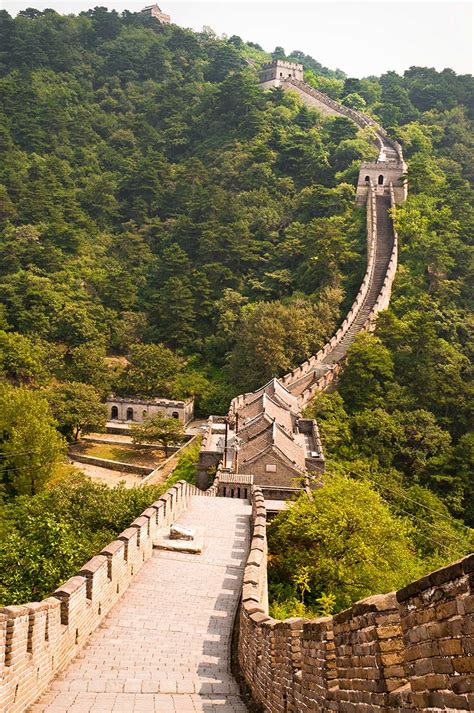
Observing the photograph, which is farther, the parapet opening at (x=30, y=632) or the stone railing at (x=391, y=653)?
the parapet opening at (x=30, y=632)

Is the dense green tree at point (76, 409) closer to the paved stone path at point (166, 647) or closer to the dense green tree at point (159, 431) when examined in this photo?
the dense green tree at point (159, 431)

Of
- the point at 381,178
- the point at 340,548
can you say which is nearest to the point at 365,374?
the point at 340,548

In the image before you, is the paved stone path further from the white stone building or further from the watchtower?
the watchtower

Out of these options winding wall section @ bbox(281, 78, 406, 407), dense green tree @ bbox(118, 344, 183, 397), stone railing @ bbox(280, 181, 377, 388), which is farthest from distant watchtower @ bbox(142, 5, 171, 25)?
dense green tree @ bbox(118, 344, 183, 397)

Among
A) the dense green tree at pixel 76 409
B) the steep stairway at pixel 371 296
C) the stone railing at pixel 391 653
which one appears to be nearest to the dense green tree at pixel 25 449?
the dense green tree at pixel 76 409

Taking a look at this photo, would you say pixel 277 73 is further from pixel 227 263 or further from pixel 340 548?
pixel 340 548

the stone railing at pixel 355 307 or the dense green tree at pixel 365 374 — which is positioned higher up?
the stone railing at pixel 355 307
